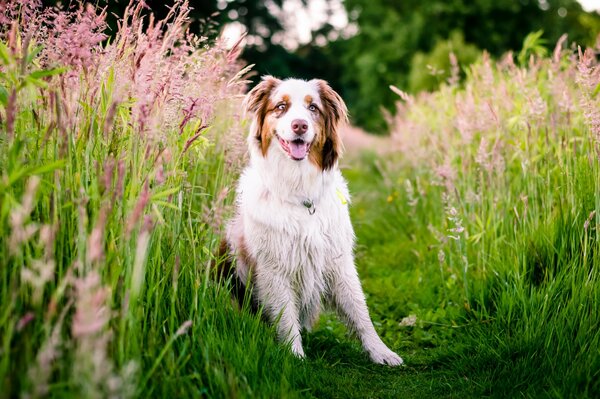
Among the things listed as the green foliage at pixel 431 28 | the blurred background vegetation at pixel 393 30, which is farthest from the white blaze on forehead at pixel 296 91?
the green foliage at pixel 431 28

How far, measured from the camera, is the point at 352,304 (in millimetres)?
3639

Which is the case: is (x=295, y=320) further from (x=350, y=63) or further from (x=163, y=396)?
(x=350, y=63)

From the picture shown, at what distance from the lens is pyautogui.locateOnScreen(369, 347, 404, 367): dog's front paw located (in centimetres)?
336

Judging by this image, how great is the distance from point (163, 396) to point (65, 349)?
436 mm

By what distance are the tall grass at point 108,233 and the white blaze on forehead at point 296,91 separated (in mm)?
671

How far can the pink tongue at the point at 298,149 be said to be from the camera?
134 inches

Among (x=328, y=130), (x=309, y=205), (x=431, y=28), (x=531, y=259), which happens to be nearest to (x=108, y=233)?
(x=309, y=205)

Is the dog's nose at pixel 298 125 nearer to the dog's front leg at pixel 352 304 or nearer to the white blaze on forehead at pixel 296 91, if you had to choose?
the white blaze on forehead at pixel 296 91

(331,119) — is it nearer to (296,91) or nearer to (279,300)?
(296,91)

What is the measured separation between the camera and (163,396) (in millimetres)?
2139

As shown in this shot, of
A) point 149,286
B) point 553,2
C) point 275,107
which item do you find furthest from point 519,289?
point 553,2

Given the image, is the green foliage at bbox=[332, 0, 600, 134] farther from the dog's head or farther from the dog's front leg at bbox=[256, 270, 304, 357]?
the dog's front leg at bbox=[256, 270, 304, 357]

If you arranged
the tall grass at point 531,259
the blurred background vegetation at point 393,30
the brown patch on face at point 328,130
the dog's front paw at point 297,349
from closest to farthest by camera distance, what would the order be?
the tall grass at point 531,259, the dog's front paw at point 297,349, the brown patch on face at point 328,130, the blurred background vegetation at point 393,30

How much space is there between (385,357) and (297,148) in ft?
4.90
